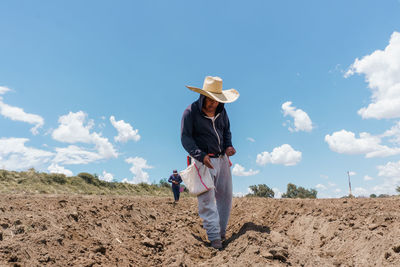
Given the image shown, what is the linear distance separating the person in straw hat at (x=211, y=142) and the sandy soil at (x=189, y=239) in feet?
1.39

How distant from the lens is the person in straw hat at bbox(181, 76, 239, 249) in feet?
15.2

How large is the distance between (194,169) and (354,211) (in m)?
2.81

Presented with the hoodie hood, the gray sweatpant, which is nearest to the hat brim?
the hoodie hood

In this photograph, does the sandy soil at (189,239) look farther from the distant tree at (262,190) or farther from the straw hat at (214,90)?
the distant tree at (262,190)

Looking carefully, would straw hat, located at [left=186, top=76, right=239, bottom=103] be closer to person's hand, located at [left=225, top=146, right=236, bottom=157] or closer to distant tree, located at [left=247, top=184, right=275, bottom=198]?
person's hand, located at [left=225, top=146, right=236, bottom=157]

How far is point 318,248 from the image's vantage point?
4.74 meters

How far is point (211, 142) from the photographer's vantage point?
4.79 m

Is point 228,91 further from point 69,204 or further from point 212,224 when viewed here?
point 69,204

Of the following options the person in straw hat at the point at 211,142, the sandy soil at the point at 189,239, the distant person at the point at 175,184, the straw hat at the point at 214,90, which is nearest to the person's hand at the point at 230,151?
the person in straw hat at the point at 211,142

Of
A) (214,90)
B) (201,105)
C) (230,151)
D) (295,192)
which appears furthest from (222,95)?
(295,192)

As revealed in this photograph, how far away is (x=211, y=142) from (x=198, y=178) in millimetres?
532

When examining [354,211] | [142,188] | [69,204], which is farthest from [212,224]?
[142,188]

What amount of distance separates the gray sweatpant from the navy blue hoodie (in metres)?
0.23

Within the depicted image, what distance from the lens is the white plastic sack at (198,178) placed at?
462 cm
